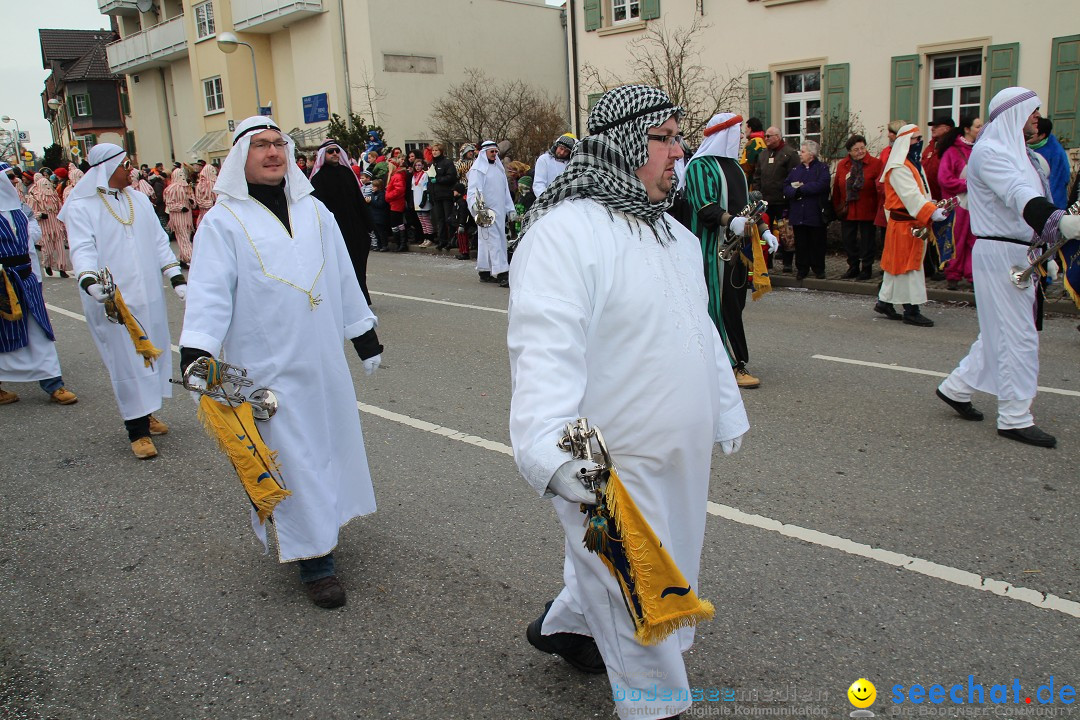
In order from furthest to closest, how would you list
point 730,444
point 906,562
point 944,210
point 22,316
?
point 944,210, point 22,316, point 906,562, point 730,444

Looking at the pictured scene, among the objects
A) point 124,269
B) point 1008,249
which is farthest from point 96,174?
point 1008,249

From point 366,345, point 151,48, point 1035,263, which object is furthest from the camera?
point 151,48

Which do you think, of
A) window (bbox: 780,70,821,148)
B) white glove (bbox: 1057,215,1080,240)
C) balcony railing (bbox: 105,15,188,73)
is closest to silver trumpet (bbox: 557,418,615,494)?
white glove (bbox: 1057,215,1080,240)

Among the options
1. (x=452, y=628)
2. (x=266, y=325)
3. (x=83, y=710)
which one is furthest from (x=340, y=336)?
(x=83, y=710)

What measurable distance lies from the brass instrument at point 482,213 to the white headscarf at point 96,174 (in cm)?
699

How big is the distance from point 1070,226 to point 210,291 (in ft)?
14.1

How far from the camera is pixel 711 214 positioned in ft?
20.7

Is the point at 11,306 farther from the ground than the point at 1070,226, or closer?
closer

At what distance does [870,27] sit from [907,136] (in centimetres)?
936

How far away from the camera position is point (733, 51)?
59.1 ft

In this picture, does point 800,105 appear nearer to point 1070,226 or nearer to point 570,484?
point 1070,226

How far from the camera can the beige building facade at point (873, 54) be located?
46.2 ft

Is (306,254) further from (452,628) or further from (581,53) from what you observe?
(581,53)

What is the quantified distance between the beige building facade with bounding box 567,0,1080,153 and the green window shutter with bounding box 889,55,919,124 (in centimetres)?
2
